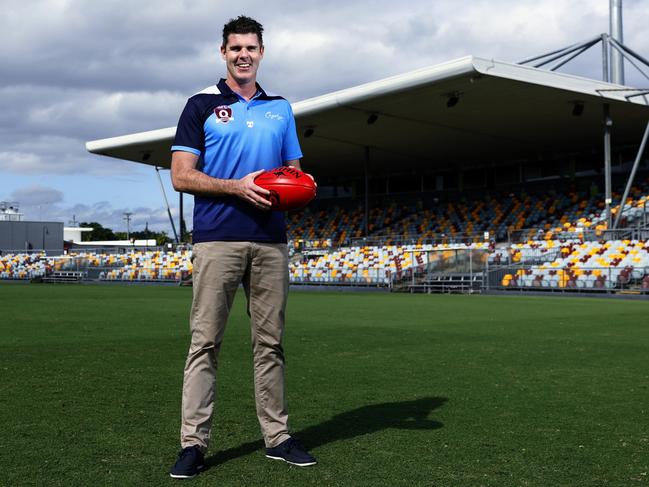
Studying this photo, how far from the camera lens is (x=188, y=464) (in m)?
3.36

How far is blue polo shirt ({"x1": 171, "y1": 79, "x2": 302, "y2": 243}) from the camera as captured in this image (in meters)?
3.63

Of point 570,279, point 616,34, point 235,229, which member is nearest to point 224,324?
point 235,229

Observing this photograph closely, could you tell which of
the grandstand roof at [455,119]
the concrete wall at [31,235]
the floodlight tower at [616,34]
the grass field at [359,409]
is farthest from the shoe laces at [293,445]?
the concrete wall at [31,235]

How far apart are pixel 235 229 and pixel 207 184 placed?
259 millimetres

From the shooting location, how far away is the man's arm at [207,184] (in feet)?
11.4

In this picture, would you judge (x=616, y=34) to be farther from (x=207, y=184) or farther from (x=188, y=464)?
(x=188, y=464)

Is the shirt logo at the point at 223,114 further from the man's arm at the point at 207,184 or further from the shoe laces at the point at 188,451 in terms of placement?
the shoe laces at the point at 188,451

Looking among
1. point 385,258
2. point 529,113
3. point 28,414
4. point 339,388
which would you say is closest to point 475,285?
point 385,258

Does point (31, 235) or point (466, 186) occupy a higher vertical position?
point (466, 186)

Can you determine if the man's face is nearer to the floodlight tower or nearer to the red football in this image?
the red football

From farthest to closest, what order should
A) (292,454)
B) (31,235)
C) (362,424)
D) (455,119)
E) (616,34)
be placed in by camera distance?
(31,235)
(455,119)
(616,34)
(362,424)
(292,454)

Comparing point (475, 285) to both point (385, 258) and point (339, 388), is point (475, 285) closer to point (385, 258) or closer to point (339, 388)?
point (385, 258)

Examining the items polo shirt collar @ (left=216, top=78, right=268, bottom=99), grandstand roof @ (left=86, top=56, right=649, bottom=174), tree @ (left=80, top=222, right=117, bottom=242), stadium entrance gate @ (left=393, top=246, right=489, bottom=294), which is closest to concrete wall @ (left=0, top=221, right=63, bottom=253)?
grandstand roof @ (left=86, top=56, right=649, bottom=174)

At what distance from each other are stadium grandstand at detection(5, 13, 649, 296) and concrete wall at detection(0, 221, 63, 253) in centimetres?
2309
